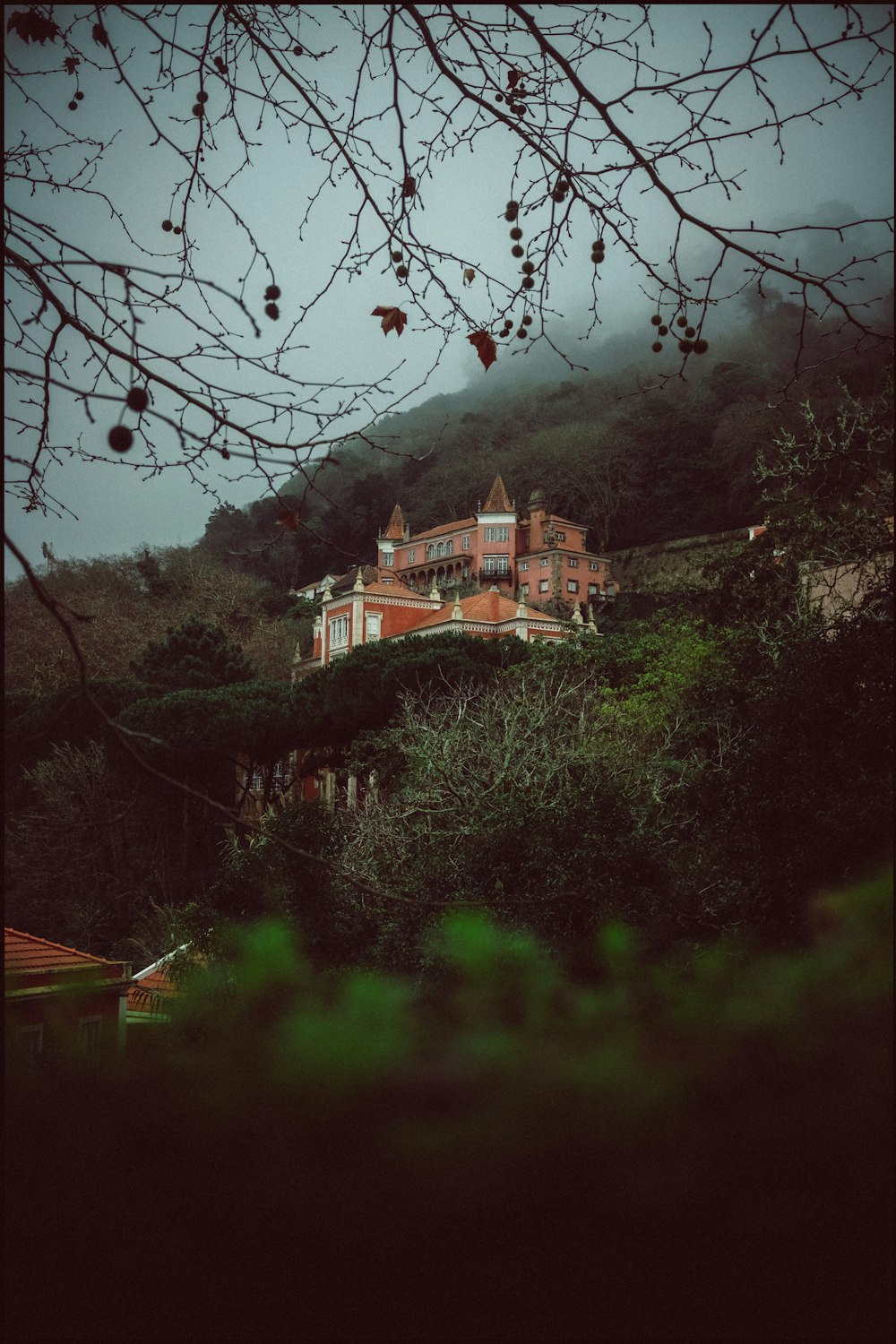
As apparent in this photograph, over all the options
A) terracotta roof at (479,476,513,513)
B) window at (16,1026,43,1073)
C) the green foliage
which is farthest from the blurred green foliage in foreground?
terracotta roof at (479,476,513,513)

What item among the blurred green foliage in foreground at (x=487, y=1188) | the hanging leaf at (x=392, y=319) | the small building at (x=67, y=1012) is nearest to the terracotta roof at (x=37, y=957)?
the small building at (x=67, y=1012)

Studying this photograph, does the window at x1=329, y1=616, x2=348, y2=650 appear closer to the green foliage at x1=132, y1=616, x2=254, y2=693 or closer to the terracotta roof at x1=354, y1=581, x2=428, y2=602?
the terracotta roof at x1=354, y1=581, x2=428, y2=602

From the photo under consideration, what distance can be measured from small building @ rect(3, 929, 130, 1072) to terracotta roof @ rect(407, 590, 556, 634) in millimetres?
→ 15889

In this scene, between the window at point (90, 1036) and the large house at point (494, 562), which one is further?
the large house at point (494, 562)

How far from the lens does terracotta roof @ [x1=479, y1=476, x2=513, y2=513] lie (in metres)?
27.6

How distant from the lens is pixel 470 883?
4855 mm

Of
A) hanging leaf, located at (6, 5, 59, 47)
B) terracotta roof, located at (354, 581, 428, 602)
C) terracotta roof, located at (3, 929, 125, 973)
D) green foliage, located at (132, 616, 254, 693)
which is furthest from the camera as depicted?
terracotta roof, located at (354, 581, 428, 602)

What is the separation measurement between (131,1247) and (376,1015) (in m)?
0.20

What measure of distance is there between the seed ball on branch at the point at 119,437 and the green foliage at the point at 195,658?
34.4 feet

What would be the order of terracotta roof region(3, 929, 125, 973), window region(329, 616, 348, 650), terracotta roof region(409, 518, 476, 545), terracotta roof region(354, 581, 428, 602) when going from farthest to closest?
terracotta roof region(409, 518, 476, 545)
window region(329, 616, 348, 650)
terracotta roof region(354, 581, 428, 602)
terracotta roof region(3, 929, 125, 973)

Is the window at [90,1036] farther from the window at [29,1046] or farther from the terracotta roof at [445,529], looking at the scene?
the terracotta roof at [445,529]

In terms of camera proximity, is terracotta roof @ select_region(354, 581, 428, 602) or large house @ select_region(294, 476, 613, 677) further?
large house @ select_region(294, 476, 613, 677)

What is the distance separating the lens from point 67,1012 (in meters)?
0.65

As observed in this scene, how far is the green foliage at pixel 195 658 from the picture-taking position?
38.5ft
